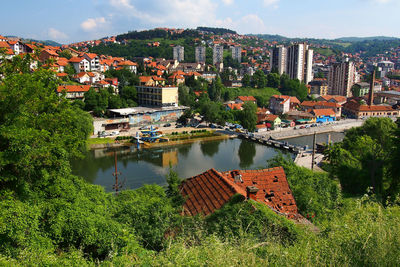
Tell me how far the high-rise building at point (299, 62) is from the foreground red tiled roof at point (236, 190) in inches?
1735

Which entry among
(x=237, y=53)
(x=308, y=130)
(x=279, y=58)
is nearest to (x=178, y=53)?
(x=237, y=53)

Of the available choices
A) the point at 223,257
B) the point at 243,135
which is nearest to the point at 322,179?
the point at 223,257

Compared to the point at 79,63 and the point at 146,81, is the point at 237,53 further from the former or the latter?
the point at 79,63

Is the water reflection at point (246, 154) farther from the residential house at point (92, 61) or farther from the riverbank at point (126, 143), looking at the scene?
the residential house at point (92, 61)

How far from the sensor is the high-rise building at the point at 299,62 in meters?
46.9

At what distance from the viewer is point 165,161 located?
16047 mm

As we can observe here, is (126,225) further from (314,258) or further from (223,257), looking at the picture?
(314,258)

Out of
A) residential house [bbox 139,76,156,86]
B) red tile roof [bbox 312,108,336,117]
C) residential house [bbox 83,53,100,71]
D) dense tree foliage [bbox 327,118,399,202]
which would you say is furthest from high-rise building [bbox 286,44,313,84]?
dense tree foliage [bbox 327,118,399,202]

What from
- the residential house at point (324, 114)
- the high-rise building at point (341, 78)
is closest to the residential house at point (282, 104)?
the residential house at point (324, 114)

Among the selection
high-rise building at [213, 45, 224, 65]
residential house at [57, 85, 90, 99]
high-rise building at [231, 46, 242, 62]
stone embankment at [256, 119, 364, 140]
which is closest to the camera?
stone embankment at [256, 119, 364, 140]

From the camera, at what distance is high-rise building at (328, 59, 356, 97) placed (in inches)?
1702

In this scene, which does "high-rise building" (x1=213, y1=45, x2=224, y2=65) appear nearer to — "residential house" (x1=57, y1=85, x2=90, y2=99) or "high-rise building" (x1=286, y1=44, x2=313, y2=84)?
"high-rise building" (x1=286, y1=44, x2=313, y2=84)

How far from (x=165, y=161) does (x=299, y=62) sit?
3803 centimetres

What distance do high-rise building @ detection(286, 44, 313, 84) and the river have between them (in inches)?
1236
